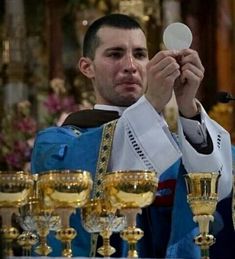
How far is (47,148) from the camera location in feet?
10.9

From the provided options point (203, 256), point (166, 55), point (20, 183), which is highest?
point (166, 55)

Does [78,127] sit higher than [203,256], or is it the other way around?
[78,127]

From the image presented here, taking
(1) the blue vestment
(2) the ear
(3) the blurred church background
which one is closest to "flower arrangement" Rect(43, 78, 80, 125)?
(3) the blurred church background

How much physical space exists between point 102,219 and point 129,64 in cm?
85

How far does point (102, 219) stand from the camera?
2.61 metres

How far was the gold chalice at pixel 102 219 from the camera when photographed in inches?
102

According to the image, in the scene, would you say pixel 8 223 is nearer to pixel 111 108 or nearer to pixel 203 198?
pixel 203 198

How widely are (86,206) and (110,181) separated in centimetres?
19

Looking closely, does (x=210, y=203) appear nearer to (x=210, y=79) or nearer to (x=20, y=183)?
(x=20, y=183)

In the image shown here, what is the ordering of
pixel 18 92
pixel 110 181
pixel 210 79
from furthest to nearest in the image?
1. pixel 18 92
2. pixel 210 79
3. pixel 110 181

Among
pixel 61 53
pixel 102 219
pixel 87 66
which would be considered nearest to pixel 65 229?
pixel 102 219

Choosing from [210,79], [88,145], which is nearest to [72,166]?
[88,145]

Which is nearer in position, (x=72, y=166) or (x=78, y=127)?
(x=72, y=166)

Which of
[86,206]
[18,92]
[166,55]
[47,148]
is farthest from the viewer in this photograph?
[18,92]
